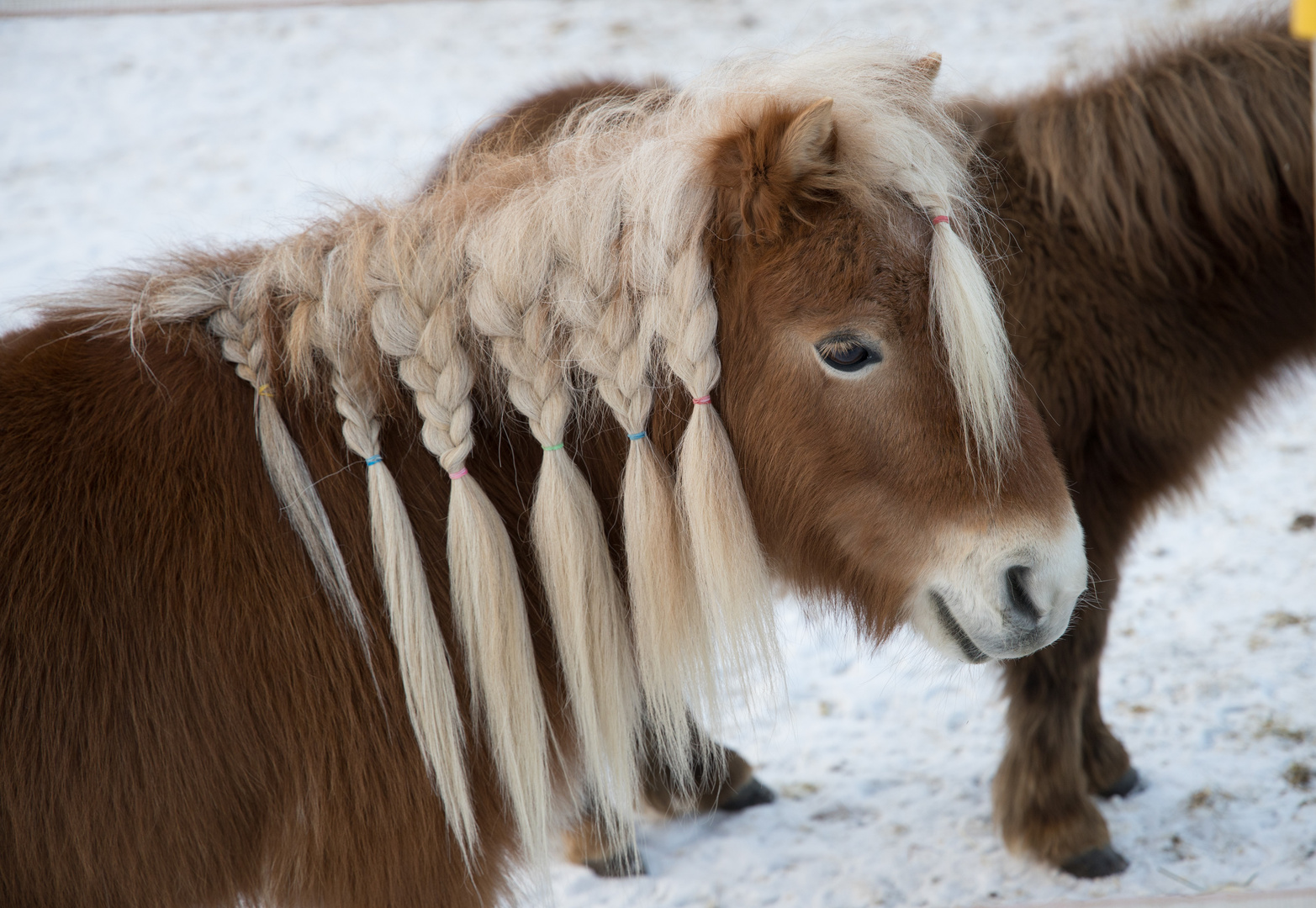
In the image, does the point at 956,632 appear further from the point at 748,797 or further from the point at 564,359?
the point at 748,797

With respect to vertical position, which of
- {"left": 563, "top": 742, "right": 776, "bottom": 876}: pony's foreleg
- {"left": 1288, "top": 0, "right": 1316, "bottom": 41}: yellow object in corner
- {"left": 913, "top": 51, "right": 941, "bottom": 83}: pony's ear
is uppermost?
{"left": 913, "top": 51, "right": 941, "bottom": 83}: pony's ear

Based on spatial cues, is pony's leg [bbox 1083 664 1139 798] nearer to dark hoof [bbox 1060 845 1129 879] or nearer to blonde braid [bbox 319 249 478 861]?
dark hoof [bbox 1060 845 1129 879]

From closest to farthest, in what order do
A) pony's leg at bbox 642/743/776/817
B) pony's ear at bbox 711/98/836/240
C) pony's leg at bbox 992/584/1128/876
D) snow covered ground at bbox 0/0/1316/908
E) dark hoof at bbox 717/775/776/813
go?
1. pony's ear at bbox 711/98/836/240
2. pony's leg at bbox 992/584/1128/876
3. snow covered ground at bbox 0/0/1316/908
4. pony's leg at bbox 642/743/776/817
5. dark hoof at bbox 717/775/776/813

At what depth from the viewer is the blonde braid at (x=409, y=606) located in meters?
1.50

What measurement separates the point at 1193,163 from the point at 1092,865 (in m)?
1.84

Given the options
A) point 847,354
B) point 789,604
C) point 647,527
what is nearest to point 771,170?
point 847,354

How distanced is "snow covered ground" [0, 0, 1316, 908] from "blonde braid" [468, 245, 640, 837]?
18.2 inches

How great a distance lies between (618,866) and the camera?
8.73 ft

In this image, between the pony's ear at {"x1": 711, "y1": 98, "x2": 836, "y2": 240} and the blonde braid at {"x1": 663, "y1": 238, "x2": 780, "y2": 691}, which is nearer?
the pony's ear at {"x1": 711, "y1": 98, "x2": 836, "y2": 240}

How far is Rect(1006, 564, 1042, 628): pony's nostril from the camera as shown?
4.92 ft

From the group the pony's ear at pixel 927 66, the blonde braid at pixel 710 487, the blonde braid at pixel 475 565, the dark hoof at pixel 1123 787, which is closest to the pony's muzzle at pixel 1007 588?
the blonde braid at pixel 710 487

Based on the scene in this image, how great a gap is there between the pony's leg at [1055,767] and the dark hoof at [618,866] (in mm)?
1047

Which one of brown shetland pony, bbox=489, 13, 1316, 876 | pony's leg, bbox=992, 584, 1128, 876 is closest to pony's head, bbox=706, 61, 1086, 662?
brown shetland pony, bbox=489, 13, 1316, 876

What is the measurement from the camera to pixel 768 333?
1508 millimetres
